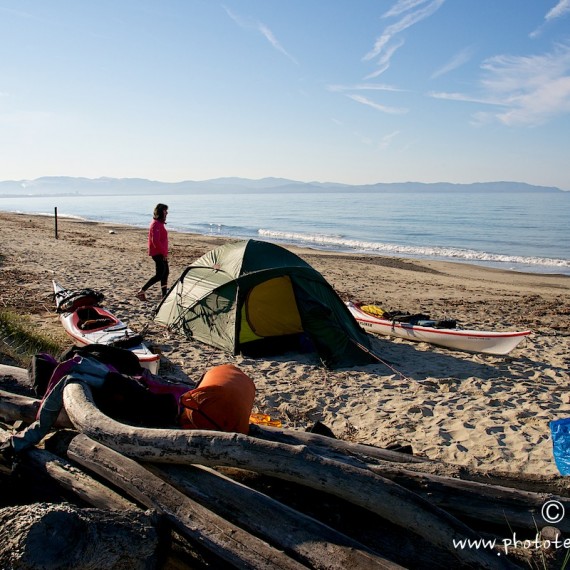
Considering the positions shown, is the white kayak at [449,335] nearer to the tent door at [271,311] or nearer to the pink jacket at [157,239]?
the tent door at [271,311]

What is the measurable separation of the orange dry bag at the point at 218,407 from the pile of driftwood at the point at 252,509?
0.38 meters

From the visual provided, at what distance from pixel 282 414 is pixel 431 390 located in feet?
7.25

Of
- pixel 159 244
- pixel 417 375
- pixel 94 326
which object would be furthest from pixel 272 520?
pixel 159 244

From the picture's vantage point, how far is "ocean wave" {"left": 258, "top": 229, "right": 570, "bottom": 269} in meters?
27.0

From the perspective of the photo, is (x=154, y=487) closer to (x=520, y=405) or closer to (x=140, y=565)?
(x=140, y=565)

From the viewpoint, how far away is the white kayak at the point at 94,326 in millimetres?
7268

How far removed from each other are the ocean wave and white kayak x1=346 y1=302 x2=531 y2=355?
19330 millimetres

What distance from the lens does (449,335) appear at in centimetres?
887

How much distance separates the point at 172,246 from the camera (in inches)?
965

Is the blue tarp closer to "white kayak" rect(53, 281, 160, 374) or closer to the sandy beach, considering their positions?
the sandy beach

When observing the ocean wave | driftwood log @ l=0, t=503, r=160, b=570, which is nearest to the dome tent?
driftwood log @ l=0, t=503, r=160, b=570

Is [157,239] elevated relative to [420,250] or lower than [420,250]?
elevated

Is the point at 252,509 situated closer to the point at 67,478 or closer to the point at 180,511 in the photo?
the point at 180,511

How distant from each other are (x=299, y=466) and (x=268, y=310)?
18.7ft
